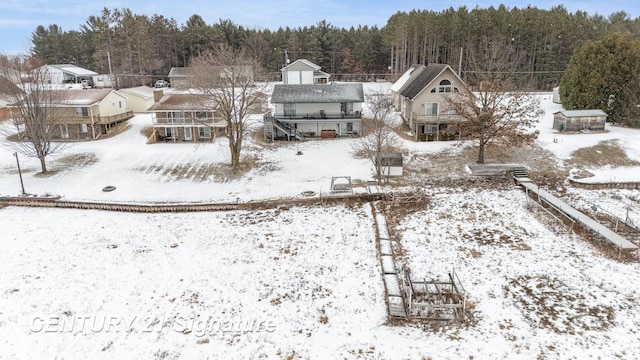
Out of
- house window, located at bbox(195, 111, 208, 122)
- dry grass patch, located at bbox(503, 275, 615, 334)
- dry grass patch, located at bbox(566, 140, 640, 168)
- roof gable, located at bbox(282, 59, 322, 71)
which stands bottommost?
dry grass patch, located at bbox(503, 275, 615, 334)

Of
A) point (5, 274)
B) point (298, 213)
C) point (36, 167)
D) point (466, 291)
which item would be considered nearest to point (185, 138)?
point (36, 167)

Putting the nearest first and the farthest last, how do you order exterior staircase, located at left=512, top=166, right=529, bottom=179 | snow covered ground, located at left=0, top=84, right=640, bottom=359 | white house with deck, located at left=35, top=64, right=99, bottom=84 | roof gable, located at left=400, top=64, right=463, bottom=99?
snow covered ground, located at left=0, top=84, right=640, bottom=359, exterior staircase, located at left=512, top=166, right=529, bottom=179, roof gable, located at left=400, top=64, right=463, bottom=99, white house with deck, located at left=35, top=64, right=99, bottom=84

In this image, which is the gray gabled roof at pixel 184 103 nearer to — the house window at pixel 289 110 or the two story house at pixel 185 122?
the two story house at pixel 185 122

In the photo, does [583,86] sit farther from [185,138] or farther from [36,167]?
[36,167]

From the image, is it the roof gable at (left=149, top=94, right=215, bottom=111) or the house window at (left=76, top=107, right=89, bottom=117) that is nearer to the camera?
the roof gable at (left=149, top=94, right=215, bottom=111)

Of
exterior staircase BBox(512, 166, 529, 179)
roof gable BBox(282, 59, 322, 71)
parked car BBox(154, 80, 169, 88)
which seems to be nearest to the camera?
exterior staircase BBox(512, 166, 529, 179)

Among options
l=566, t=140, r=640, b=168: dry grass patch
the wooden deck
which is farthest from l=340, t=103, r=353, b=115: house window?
l=566, t=140, r=640, b=168: dry grass patch

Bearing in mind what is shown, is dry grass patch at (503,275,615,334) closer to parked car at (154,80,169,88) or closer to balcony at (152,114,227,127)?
balcony at (152,114,227,127)

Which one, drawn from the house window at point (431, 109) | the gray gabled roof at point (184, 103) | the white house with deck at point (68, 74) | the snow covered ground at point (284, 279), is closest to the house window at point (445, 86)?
the house window at point (431, 109)

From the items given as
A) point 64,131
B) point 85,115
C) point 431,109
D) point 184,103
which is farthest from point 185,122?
point 431,109
